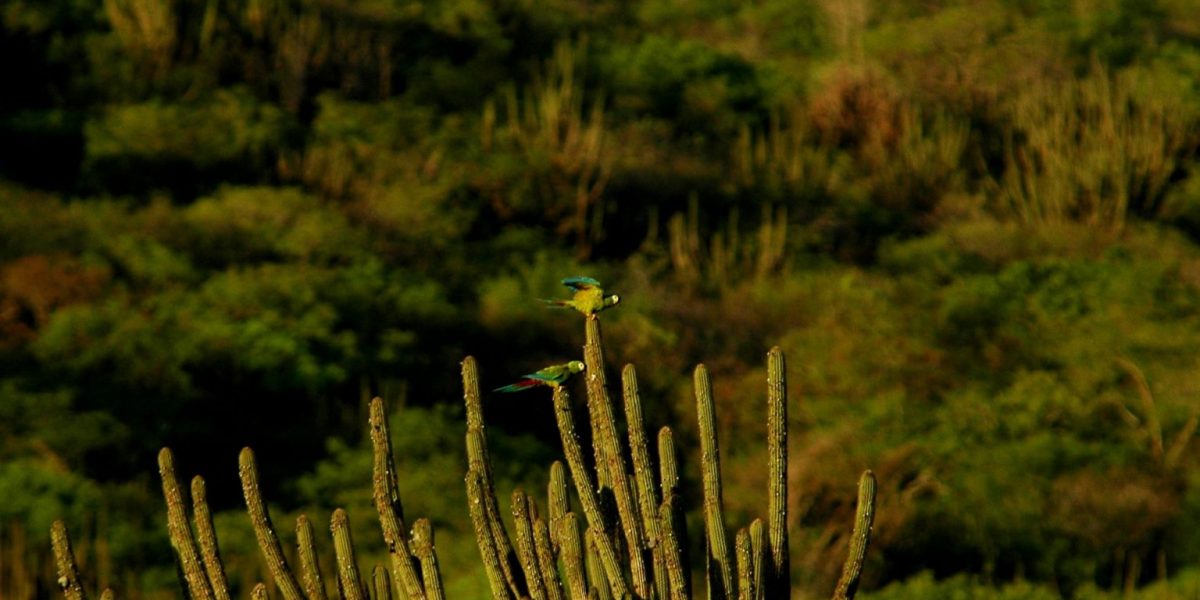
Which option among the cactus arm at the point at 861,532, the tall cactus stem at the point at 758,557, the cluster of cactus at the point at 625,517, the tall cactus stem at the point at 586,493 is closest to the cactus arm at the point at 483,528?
the cluster of cactus at the point at 625,517

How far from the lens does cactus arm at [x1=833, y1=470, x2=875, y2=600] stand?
4512mm

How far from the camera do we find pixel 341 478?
9148mm

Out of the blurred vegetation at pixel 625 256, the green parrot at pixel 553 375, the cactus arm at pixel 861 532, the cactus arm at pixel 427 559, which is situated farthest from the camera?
the blurred vegetation at pixel 625 256

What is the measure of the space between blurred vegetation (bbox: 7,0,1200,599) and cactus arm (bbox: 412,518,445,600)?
3441mm

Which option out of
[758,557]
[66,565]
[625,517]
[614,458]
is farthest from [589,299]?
[66,565]

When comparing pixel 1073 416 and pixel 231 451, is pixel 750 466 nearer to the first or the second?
pixel 1073 416

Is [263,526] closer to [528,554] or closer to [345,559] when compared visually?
[345,559]

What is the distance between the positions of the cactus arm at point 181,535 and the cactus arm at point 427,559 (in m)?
0.54

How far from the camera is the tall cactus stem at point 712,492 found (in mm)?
4336

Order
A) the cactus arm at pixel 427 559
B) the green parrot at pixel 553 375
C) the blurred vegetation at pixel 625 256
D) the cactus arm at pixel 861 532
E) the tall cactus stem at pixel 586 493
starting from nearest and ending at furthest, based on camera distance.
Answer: the green parrot at pixel 553 375
the tall cactus stem at pixel 586 493
the cactus arm at pixel 427 559
the cactus arm at pixel 861 532
the blurred vegetation at pixel 625 256

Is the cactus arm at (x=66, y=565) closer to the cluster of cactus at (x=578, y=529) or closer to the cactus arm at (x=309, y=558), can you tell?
the cluster of cactus at (x=578, y=529)

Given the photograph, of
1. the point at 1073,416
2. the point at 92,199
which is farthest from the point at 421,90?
the point at 1073,416

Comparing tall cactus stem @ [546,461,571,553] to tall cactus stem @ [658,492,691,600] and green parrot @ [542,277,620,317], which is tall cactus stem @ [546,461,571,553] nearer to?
tall cactus stem @ [658,492,691,600]

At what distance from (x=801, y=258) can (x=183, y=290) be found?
14.1ft
